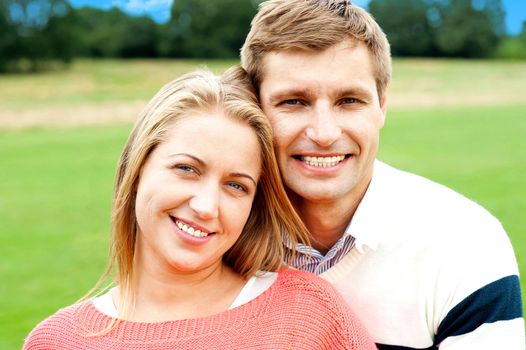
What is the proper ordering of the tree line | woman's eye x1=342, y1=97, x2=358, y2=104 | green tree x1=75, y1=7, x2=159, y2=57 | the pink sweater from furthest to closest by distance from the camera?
1. green tree x1=75, y1=7, x2=159, y2=57
2. the tree line
3. woman's eye x1=342, y1=97, x2=358, y2=104
4. the pink sweater

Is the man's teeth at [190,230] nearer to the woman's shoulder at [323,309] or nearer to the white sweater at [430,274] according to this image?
the woman's shoulder at [323,309]

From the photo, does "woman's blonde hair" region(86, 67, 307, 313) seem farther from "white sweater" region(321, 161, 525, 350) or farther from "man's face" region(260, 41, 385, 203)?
"white sweater" region(321, 161, 525, 350)

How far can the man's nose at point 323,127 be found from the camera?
9.98 ft

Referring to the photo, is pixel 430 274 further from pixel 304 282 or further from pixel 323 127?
pixel 323 127

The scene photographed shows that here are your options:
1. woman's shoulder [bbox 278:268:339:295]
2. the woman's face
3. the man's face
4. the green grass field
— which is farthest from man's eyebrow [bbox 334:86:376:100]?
the green grass field

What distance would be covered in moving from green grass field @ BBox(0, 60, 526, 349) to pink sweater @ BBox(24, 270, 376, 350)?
3397 millimetres

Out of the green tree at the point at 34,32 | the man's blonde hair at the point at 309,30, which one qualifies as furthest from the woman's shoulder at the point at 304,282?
the green tree at the point at 34,32

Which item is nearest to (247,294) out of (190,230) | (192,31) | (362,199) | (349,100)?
(190,230)

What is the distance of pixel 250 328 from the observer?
8.63 ft

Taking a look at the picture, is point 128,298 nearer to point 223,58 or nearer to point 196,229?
point 196,229

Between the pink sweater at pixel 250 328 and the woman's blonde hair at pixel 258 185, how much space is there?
147mm

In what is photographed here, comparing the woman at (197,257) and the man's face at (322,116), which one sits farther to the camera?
the man's face at (322,116)

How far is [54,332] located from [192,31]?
6514 centimetres

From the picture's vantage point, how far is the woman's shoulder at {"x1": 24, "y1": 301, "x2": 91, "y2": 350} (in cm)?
272
